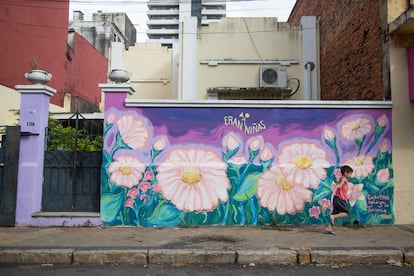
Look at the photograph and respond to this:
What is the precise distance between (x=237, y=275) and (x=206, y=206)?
271 cm

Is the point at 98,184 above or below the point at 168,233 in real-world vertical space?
above

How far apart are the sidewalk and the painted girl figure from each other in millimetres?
311

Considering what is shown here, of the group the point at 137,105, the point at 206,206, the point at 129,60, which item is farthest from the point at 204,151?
the point at 129,60

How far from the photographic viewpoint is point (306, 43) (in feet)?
44.0

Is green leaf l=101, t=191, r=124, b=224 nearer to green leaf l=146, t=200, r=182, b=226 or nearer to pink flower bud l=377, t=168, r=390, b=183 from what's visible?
green leaf l=146, t=200, r=182, b=226

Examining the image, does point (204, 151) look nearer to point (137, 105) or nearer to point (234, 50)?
point (137, 105)

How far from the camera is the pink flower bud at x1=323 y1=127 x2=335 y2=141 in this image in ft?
25.1

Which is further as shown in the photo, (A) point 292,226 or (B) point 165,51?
(B) point 165,51

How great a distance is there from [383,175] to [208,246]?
3989 millimetres

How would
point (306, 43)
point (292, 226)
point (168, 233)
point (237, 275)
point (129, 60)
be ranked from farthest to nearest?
point (129, 60)
point (306, 43)
point (292, 226)
point (168, 233)
point (237, 275)

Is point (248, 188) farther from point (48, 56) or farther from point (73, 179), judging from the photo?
point (48, 56)

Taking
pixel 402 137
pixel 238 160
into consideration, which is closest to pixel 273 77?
pixel 402 137
